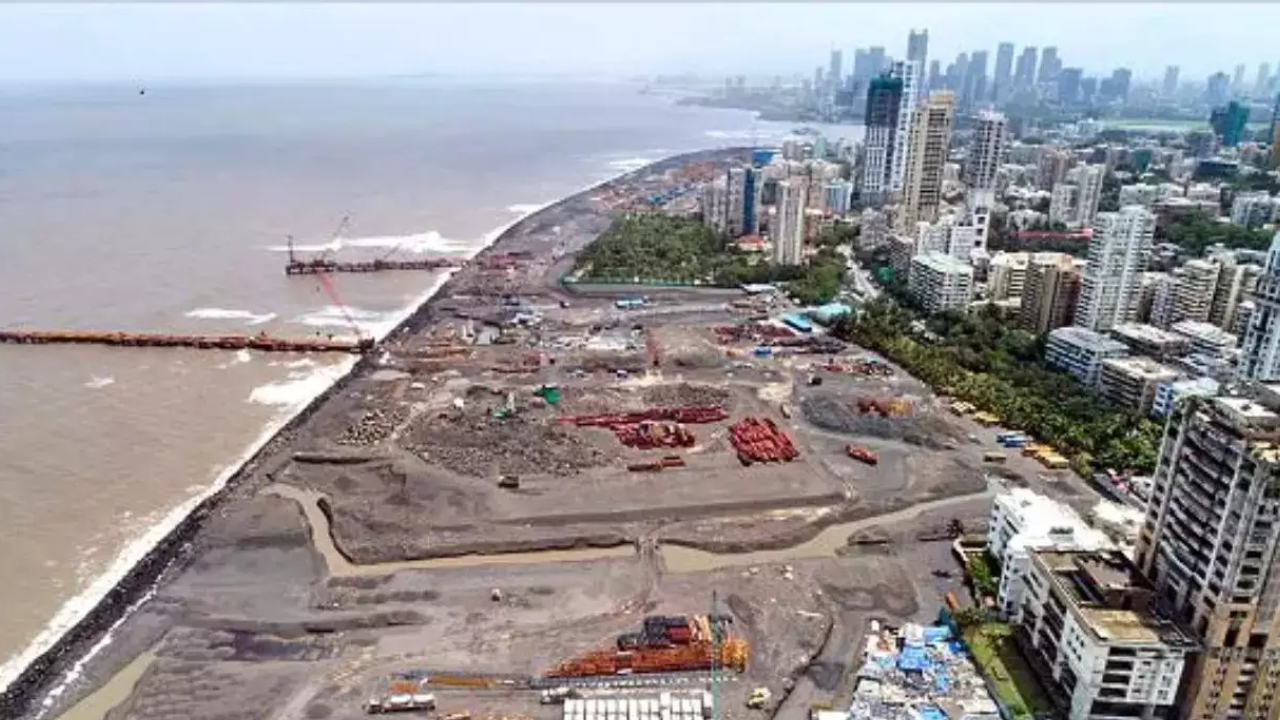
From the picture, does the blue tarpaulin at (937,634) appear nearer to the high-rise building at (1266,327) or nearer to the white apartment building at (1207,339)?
Result: the high-rise building at (1266,327)

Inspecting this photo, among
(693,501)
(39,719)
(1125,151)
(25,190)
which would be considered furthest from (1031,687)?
(1125,151)

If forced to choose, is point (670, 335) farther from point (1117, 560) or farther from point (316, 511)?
point (1117, 560)

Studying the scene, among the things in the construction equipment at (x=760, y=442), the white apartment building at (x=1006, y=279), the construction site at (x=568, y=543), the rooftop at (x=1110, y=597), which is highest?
the rooftop at (x=1110, y=597)

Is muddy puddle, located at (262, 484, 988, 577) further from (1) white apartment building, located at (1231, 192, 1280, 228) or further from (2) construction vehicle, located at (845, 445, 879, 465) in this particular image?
(1) white apartment building, located at (1231, 192, 1280, 228)

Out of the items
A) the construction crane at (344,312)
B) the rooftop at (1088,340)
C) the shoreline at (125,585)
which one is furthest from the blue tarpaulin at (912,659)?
Answer: the construction crane at (344,312)

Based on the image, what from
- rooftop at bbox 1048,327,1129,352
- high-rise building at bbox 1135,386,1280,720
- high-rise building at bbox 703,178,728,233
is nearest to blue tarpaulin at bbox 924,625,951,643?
high-rise building at bbox 1135,386,1280,720
